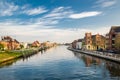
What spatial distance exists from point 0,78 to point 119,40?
225 ft

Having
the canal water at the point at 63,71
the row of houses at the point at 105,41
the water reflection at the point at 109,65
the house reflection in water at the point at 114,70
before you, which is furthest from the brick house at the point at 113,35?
the house reflection in water at the point at 114,70

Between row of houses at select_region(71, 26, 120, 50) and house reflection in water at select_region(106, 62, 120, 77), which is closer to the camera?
house reflection in water at select_region(106, 62, 120, 77)

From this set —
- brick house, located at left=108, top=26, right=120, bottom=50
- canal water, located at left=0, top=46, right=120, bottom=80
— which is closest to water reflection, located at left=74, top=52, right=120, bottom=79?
canal water, located at left=0, top=46, right=120, bottom=80

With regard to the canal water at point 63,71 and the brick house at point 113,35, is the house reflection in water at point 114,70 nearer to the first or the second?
the canal water at point 63,71

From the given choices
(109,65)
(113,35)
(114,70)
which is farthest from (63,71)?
(113,35)

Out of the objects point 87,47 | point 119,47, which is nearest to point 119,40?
point 119,47

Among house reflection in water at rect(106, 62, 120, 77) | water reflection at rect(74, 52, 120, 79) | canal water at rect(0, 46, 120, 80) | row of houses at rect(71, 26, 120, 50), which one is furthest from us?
row of houses at rect(71, 26, 120, 50)

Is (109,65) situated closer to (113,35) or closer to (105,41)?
(113,35)

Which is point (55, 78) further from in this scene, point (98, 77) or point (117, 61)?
point (117, 61)

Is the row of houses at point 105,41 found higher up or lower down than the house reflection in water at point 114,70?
higher up

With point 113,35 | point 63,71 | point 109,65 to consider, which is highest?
point 113,35

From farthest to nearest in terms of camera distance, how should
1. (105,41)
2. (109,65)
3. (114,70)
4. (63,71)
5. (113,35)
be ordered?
(105,41) < (113,35) < (109,65) < (63,71) < (114,70)

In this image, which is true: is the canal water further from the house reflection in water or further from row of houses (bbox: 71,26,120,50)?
row of houses (bbox: 71,26,120,50)

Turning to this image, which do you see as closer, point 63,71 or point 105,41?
point 63,71
